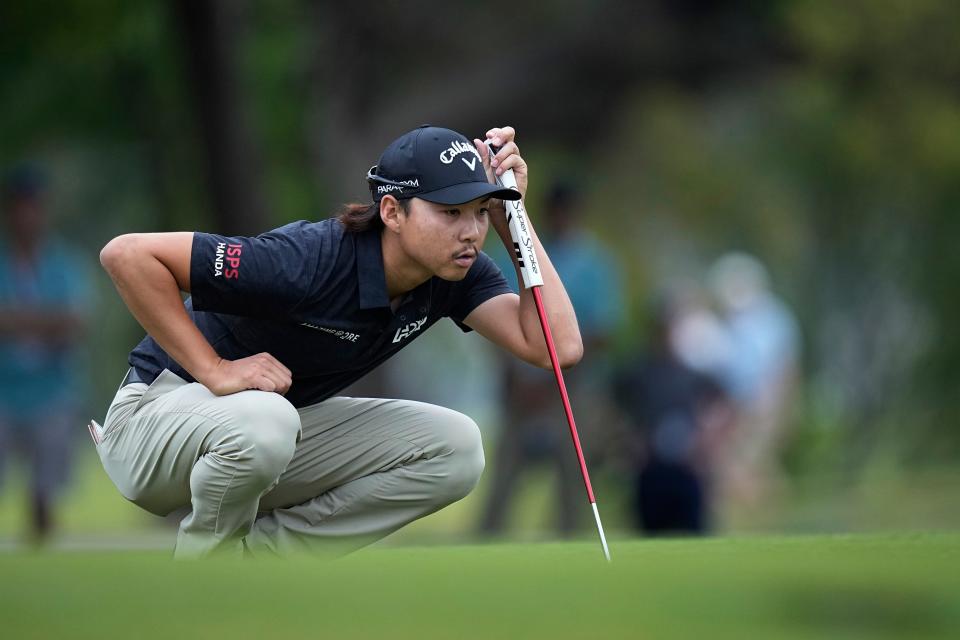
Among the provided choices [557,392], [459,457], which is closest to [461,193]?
[459,457]

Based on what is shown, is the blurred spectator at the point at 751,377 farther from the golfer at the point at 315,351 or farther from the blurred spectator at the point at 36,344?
the golfer at the point at 315,351

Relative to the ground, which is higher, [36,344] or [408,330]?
[408,330]

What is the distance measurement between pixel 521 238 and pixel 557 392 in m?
6.60

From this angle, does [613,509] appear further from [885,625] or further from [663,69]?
[885,625]

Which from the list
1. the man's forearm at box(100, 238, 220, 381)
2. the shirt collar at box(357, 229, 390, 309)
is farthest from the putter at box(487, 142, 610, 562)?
the man's forearm at box(100, 238, 220, 381)

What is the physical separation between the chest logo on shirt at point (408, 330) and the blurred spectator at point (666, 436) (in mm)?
6094

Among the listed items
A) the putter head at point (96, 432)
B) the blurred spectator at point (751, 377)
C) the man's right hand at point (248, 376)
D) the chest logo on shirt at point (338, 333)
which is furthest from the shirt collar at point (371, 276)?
the blurred spectator at point (751, 377)

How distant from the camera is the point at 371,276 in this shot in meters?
5.54

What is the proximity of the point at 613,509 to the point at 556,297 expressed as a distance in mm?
9021

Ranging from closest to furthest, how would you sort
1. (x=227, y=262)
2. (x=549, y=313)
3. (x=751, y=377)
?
(x=227, y=262) → (x=549, y=313) → (x=751, y=377)

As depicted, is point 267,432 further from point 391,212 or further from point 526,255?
point 526,255

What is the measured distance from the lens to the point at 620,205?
18.7m

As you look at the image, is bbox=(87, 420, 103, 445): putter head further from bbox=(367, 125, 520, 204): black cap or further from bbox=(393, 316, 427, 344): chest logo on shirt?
bbox=(367, 125, 520, 204): black cap

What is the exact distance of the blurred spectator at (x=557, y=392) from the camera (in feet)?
39.3
